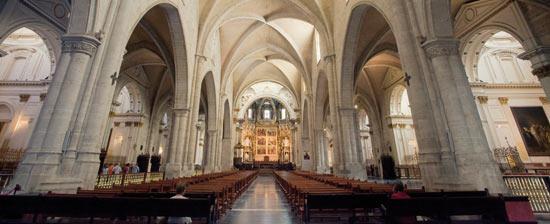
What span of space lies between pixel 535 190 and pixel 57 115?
11339mm

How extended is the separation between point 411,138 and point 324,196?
18.5 m

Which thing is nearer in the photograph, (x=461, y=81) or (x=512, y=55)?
(x=461, y=81)

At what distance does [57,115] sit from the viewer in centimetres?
483

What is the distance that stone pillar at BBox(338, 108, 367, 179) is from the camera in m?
11.1

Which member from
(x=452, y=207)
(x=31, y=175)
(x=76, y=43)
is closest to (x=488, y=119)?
(x=452, y=207)

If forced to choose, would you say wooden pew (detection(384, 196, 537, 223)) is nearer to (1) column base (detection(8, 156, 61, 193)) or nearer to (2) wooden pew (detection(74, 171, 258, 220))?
(2) wooden pew (detection(74, 171, 258, 220))

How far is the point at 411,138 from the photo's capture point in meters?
18.4

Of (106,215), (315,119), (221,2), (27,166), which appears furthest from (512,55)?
(27,166)

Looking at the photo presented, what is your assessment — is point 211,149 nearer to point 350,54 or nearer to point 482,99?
point 350,54

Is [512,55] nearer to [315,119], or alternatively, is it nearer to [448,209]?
[315,119]

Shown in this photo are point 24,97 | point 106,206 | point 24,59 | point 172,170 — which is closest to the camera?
point 106,206

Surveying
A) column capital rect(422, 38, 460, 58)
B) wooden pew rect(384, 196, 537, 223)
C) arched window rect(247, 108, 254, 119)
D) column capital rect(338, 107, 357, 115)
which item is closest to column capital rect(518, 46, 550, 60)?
column capital rect(422, 38, 460, 58)

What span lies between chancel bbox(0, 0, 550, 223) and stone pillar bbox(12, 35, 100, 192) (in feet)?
0.10

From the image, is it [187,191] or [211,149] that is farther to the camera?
[211,149]
